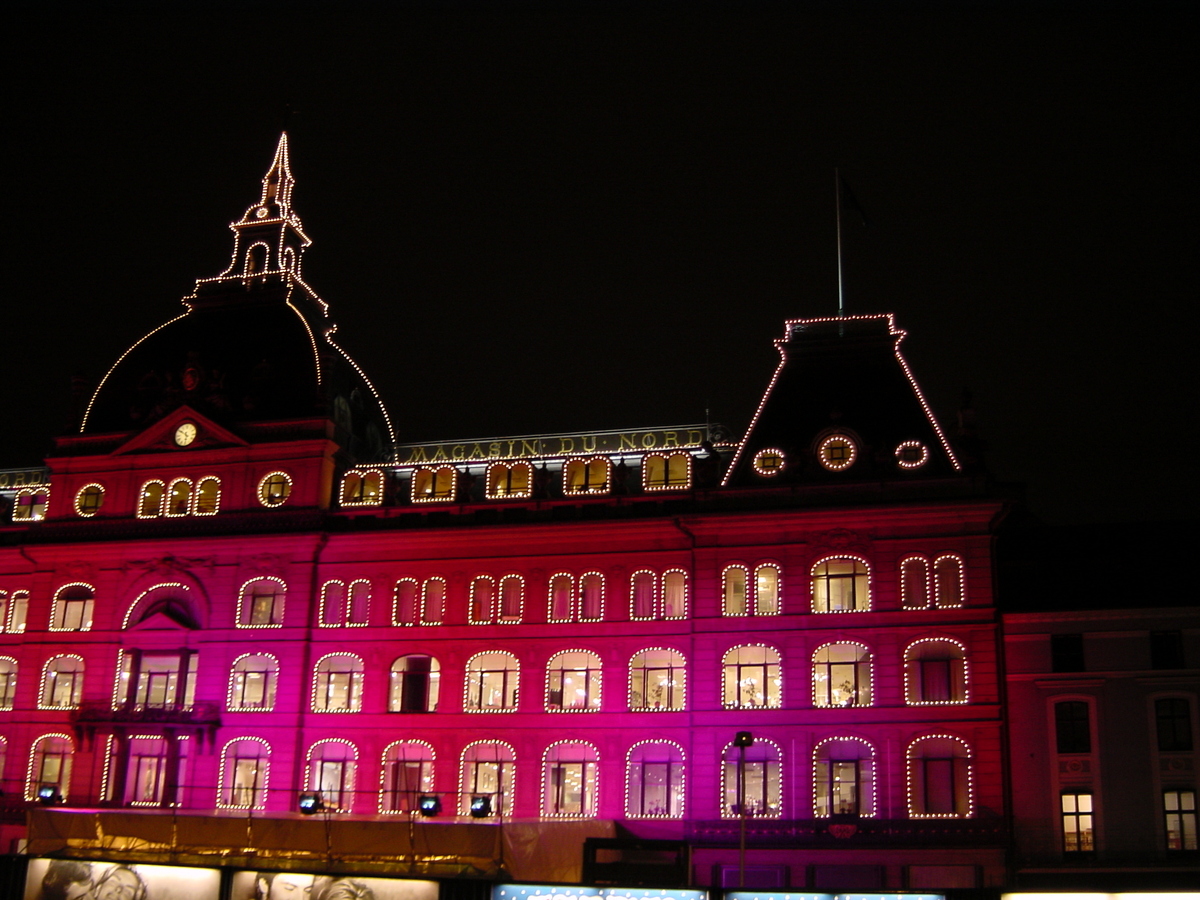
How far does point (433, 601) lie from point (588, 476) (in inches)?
395

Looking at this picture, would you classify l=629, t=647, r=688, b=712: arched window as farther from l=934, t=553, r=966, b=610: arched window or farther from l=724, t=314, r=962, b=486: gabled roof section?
l=934, t=553, r=966, b=610: arched window

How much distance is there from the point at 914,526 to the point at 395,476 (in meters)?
27.0

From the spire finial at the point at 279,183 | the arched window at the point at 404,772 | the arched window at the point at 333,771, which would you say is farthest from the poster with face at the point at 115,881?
the spire finial at the point at 279,183

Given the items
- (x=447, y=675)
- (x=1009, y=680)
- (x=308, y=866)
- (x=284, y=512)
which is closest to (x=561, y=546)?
(x=447, y=675)

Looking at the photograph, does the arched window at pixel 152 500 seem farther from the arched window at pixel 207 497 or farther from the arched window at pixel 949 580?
the arched window at pixel 949 580

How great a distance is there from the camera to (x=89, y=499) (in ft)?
246

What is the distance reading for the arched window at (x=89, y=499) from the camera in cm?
7481

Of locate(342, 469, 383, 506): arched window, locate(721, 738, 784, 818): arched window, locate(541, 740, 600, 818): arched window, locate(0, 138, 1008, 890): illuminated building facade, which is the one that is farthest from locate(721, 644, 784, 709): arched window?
locate(342, 469, 383, 506): arched window

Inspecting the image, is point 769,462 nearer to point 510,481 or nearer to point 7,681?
point 510,481

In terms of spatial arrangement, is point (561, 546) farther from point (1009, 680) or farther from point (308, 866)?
point (308, 866)

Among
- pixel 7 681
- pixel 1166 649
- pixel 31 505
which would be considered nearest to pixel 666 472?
pixel 1166 649

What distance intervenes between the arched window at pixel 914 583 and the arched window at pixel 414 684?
2291 cm

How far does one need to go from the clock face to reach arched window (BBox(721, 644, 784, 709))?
3146 centimetres

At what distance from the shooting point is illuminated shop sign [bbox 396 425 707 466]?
69.4m
